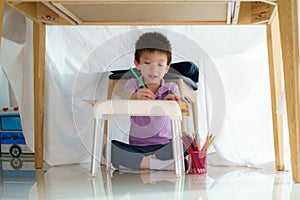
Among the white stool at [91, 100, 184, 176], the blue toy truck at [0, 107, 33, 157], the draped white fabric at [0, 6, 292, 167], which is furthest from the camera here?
the blue toy truck at [0, 107, 33, 157]

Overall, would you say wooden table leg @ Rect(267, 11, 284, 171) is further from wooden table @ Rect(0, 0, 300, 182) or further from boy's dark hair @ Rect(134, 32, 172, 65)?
boy's dark hair @ Rect(134, 32, 172, 65)

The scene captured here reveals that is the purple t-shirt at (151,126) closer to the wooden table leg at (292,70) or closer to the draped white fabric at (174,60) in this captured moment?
the draped white fabric at (174,60)

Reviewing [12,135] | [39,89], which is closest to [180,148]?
[39,89]


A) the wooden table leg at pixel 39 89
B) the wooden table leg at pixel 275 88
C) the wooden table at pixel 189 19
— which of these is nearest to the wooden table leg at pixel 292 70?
the wooden table at pixel 189 19

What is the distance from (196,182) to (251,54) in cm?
57

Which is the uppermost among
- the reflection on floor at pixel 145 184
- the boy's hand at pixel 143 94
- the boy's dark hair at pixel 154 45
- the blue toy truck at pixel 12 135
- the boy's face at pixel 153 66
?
the boy's dark hair at pixel 154 45

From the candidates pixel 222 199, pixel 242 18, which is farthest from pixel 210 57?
pixel 222 199

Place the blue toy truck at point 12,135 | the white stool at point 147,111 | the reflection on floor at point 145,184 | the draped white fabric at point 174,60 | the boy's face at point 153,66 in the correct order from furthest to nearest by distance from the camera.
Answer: the blue toy truck at point 12,135 → the draped white fabric at point 174,60 → the boy's face at point 153,66 → the white stool at point 147,111 → the reflection on floor at point 145,184

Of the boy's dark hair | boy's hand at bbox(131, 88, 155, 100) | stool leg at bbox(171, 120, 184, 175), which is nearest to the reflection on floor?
stool leg at bbox(171, 120, 184, 175)

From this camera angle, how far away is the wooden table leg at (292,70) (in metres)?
0.99

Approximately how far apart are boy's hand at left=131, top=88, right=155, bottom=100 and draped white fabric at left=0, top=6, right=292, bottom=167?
9 centimetres

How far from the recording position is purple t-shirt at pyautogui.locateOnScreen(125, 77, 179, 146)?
1.29 m

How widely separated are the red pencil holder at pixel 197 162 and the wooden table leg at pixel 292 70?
32cm

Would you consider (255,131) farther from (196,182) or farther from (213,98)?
(196,182)
